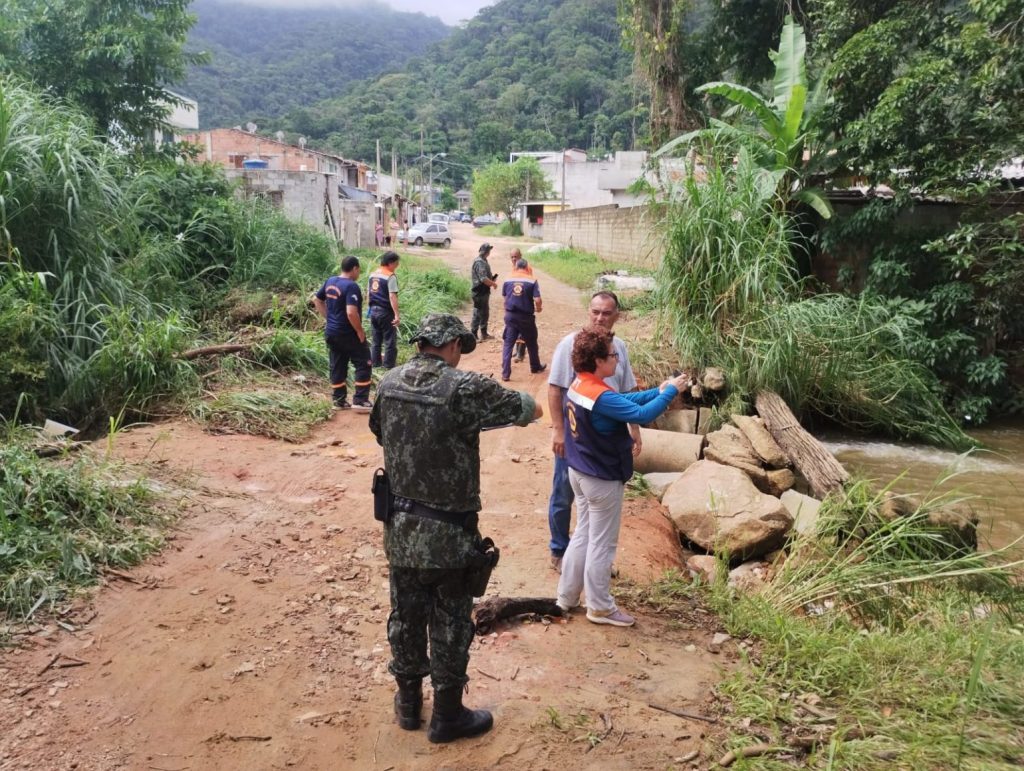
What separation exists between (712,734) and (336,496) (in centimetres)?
359

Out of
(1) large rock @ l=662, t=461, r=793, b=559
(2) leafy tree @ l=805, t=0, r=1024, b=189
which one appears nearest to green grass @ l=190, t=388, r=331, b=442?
(1) large rock @ l=662, t=461, r=793, b=559

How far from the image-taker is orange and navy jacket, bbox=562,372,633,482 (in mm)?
3545

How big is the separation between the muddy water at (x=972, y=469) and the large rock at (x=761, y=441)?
3.01ft

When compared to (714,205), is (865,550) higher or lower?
lower

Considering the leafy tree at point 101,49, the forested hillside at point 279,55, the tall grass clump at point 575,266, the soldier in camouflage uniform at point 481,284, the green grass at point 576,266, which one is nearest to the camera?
the soldier in camouflage uniform at point 481,284

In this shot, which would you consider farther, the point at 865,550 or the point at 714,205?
the point at 714,205

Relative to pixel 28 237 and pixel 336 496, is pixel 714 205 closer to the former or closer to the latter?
pixel 336 496

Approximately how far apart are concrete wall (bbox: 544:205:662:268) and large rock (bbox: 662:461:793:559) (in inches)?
368

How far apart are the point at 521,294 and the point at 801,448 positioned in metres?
3.80

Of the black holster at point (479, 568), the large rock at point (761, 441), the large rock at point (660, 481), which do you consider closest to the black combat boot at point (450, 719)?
Answer: the black holster at point (479, 568)

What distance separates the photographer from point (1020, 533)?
6.01 metres

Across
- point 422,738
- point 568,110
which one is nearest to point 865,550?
point 422,738

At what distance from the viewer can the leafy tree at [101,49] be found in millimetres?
11805

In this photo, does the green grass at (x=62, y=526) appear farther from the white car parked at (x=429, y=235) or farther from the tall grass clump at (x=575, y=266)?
the white car parked at (x=429, y=235)
